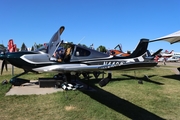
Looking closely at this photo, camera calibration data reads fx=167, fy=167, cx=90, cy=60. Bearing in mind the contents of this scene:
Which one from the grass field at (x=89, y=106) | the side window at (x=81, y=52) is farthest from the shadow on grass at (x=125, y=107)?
the side window at (x=81, y=52)

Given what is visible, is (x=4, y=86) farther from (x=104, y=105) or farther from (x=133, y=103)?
(x=133, y=103)

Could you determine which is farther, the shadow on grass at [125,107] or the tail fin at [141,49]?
the tail fin at [141,49]

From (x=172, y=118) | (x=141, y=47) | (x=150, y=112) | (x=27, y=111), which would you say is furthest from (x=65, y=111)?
(x=141, y=47)

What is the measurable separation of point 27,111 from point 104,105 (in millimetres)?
2605

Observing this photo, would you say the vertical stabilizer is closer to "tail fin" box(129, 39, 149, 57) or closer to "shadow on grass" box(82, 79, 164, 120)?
"shadow on grass" box(82, 79, 164, 120)

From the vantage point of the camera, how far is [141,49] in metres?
11.9

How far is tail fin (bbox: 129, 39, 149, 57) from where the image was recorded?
11500 millimetres

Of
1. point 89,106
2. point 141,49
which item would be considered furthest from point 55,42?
point 141,49

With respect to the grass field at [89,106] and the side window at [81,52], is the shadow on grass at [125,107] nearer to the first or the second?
the grass field at [89,106]

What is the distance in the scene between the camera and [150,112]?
5641 millimetres

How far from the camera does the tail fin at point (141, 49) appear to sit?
11.5 m

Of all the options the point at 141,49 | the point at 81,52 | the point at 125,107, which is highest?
the point at 141,49

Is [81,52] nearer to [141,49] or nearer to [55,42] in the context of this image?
[55,42]

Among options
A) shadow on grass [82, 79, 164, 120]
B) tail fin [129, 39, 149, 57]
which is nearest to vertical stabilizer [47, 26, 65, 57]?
shadow on grass [82, 79, 164, 120]
